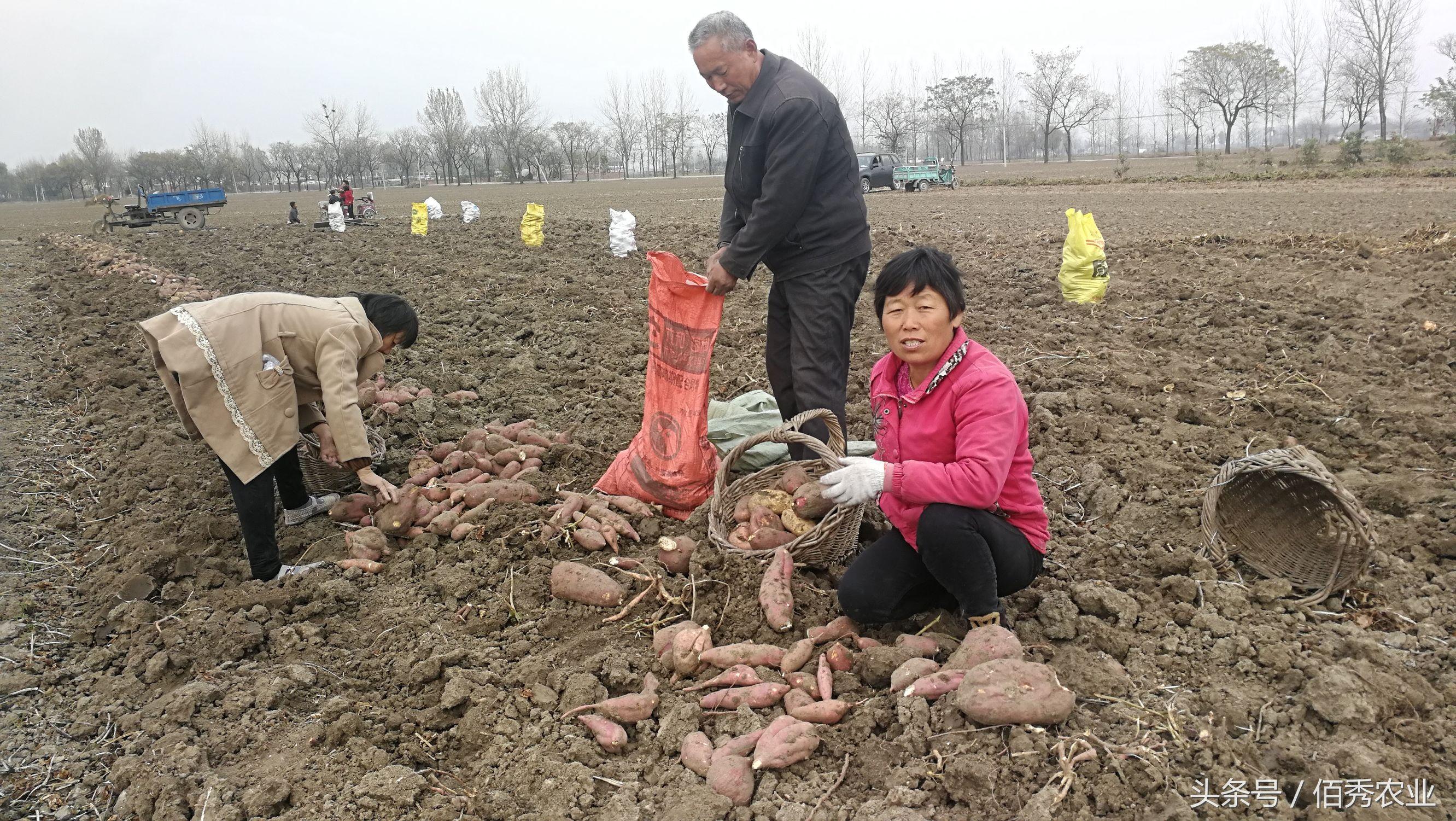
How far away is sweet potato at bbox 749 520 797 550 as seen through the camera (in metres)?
2.79

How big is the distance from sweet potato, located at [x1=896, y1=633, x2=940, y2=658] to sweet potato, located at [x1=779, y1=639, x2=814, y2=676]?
253 millimetres

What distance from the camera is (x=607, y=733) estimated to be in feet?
6.89

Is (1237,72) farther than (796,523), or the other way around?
(1237,72)

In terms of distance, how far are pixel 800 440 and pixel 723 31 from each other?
1.63 m

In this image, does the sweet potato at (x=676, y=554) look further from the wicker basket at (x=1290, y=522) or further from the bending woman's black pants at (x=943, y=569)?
the wicker basket at (x=1290, y=522)

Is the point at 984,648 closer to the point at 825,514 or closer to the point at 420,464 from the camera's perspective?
the point at 825,514

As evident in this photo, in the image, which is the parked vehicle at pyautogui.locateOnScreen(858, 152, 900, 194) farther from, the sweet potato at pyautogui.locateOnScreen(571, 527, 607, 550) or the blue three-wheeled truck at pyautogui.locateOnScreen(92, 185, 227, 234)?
the sweet potato at pyautogui.locateOnScreen(571, 527, 607, 550)

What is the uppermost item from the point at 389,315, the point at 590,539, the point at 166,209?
the point at 166,209

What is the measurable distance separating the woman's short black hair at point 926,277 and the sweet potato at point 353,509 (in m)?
2.47

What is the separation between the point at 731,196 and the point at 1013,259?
5.90 metres

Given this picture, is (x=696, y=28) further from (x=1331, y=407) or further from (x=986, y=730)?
(x=1331, y=407)

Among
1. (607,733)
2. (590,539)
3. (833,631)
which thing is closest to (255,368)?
(590,539)

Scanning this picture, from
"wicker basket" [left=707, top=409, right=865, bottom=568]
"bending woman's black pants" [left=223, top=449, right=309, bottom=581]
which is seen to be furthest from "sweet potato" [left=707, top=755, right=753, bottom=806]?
"bending woman's black pants" [left=223, top=449, right=309, bottom=581]

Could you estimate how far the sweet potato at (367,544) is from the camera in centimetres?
314
